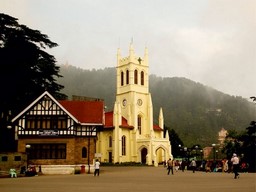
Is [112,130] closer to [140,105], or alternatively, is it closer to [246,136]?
[140,105]

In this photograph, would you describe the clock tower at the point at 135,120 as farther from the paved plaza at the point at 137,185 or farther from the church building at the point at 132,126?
the paved plaza at the point at 137,185

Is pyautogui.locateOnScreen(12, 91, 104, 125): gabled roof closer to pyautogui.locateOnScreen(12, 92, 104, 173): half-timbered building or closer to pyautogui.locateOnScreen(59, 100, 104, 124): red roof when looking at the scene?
pyautogui.locateOnScreen(59, 100, 104, 124): red roof

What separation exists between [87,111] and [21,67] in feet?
27.8

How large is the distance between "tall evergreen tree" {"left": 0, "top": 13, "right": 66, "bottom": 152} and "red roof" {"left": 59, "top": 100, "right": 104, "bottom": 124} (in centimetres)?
370

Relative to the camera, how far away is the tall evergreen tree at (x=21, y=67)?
39781mm

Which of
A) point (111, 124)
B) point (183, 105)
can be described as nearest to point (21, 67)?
point (111, 124)

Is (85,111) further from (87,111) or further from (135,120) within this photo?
(135,120)

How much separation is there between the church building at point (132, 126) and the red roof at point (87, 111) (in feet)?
85.5

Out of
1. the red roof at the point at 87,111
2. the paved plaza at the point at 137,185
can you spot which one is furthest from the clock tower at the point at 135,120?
the paved plaza at the point at 137,185

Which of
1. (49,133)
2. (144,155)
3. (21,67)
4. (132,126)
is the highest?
(21,67)

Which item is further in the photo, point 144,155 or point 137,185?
point 144,155

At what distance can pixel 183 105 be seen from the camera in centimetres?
16950

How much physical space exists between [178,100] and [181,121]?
29.5 metres

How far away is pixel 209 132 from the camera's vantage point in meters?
142
